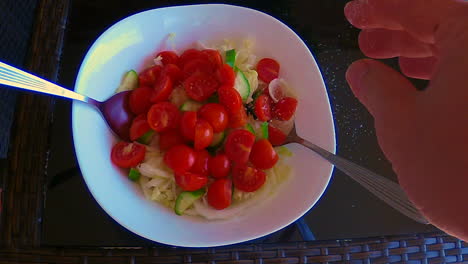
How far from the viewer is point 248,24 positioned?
1.15m

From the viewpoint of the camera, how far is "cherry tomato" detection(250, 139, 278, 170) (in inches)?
40.5

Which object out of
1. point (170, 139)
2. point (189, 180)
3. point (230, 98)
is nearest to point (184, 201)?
point (189, 180)

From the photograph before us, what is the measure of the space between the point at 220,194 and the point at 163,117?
0.73 ft

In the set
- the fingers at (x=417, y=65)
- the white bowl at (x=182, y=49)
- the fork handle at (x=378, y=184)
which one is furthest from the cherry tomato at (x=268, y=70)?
the fingers at (x=417, y=65)

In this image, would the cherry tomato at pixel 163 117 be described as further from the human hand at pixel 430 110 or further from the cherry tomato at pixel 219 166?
the human hand at pixel 430 110

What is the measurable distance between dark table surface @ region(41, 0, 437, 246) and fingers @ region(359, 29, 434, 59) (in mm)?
432

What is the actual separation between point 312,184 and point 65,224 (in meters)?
0.56

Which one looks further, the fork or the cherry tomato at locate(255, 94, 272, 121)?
the cherry tomato at locate(255, 94, 272, 121)

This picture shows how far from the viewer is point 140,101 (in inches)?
42.1

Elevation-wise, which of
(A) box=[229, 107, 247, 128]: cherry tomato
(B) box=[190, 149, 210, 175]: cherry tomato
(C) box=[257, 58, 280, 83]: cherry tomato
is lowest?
(B) box=[190, 149, 210, 175]: cherry tomato

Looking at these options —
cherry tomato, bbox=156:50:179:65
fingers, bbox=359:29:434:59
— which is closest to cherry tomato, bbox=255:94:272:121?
cherry tomato, bbox=156:50:179:65

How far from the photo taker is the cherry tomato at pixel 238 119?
1.05 meters

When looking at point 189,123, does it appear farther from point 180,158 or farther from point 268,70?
point 268,70

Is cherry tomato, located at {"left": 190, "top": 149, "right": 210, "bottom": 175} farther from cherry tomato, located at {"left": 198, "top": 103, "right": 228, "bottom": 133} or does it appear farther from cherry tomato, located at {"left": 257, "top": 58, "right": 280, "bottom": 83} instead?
cherry tomato, located at {"left": 257, "top": 58, "right": 280, "bottom": 83}
